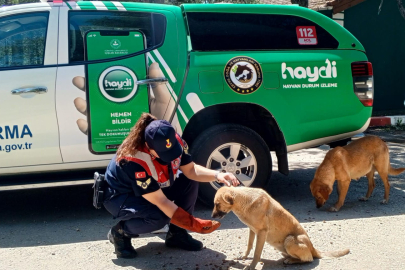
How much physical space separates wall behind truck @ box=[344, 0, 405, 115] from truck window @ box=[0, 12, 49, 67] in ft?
27.6

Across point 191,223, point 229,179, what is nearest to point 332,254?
point 229,179

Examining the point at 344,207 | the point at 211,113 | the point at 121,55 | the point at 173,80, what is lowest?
the point at 344,207

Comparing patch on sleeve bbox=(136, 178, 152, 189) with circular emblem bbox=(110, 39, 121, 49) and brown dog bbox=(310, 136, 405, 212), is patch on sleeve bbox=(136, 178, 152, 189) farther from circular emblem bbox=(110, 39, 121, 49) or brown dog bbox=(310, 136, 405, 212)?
brown dog bbox=(310, 136, 405, 212)

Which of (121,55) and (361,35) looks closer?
(121,55)

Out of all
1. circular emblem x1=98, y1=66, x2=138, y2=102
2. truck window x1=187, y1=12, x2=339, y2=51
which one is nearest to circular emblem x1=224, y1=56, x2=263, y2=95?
truck window x1=187, y1=12, x2=339, y2=51

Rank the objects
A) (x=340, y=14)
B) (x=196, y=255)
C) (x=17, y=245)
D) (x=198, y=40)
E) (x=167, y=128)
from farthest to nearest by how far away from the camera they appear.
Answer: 1. (x=340, y=14)
2. (x=198, y=40)
3. (x=17, y=245)
4. (x=196, y=255)
5. (x=167, y=128)

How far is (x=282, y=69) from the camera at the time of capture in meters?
4.71

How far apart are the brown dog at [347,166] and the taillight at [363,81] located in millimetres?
441

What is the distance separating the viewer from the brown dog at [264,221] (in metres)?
3.30

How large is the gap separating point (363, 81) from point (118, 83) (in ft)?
8.20

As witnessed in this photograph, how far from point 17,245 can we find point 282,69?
9.57 ft

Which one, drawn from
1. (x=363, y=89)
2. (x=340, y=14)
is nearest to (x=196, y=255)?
(x=363, y=89)

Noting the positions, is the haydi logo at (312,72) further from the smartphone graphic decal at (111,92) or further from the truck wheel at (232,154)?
the smartphone graphic decal at (111,92)

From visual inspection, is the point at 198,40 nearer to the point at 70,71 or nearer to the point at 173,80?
the point at 173,80
